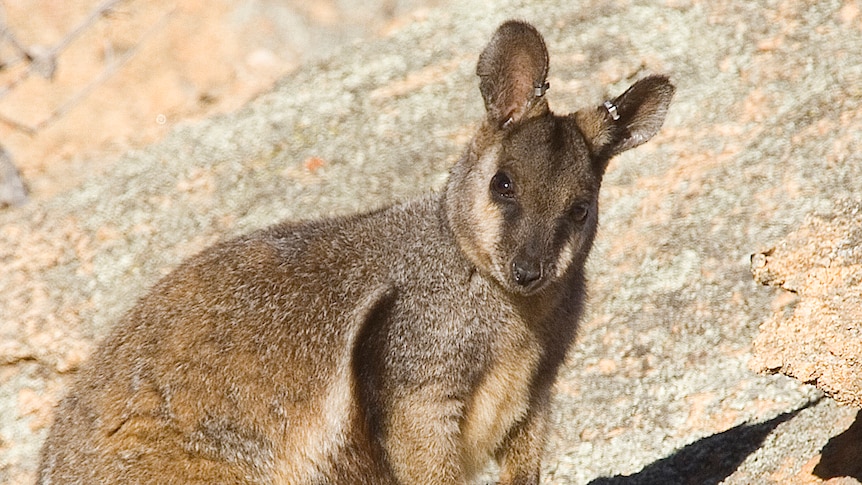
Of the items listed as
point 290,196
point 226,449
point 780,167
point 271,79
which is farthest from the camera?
point 271,79

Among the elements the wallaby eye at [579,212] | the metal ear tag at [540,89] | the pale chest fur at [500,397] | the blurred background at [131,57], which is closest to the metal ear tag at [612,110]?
the metal ear tag at [540,89]

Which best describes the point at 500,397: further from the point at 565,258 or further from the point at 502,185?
the point at 502,185

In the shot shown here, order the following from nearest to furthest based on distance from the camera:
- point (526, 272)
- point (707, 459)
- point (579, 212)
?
point (526, 272) → point (579, 212) → point (707, 459)

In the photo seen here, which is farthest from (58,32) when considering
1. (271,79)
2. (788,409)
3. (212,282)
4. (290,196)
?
(788,409)

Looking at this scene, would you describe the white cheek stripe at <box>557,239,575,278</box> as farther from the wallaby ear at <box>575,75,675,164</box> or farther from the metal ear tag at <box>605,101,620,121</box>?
the metal ear tag at <box>605,101,620,121</box>

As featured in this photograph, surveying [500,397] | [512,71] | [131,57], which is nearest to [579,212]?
[512,71]

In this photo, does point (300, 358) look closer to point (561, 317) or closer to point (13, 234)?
point (561, 317)
